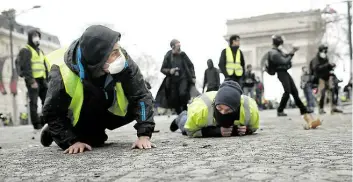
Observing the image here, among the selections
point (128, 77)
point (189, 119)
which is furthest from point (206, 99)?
point (128, 77)

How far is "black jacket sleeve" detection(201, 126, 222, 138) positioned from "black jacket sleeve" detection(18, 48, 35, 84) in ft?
15.3

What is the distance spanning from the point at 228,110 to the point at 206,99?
415mm

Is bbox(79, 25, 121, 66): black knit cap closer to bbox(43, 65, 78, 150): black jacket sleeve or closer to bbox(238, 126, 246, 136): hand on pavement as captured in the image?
bbox(43, 65, 78, 150): black jacket sleeve

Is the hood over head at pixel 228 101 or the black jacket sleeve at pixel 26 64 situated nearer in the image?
the hood over head at pixel 228 101

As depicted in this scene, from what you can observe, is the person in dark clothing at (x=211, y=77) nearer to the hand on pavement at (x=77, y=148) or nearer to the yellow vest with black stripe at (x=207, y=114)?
the yellow vest with black stripe at (x=207, y=114)

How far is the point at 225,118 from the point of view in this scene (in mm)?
5746

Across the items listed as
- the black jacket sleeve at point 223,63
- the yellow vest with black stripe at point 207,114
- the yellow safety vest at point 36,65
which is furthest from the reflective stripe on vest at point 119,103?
the black jacket sleeve at point 223,63

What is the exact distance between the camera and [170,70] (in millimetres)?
10305

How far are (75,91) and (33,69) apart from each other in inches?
225

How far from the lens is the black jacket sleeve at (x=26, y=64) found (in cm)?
974

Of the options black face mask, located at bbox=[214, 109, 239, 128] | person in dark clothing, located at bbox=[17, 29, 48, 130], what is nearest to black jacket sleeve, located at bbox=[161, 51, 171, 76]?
person in dark clothing, located at bbox=[17, 29, 48, 130]

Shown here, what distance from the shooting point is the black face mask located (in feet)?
18.8

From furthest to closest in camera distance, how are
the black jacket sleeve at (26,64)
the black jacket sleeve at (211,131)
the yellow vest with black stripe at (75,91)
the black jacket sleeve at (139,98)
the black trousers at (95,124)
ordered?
the black jacket sleeve at (26,64) < the black jacket sleeve at (211,131) < the black trousers at (95,124) < the black jacket sleeve at (139,98) < the yellow vest with black stripe at (75,91)

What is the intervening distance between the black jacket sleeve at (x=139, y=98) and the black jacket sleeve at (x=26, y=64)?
546 cm
